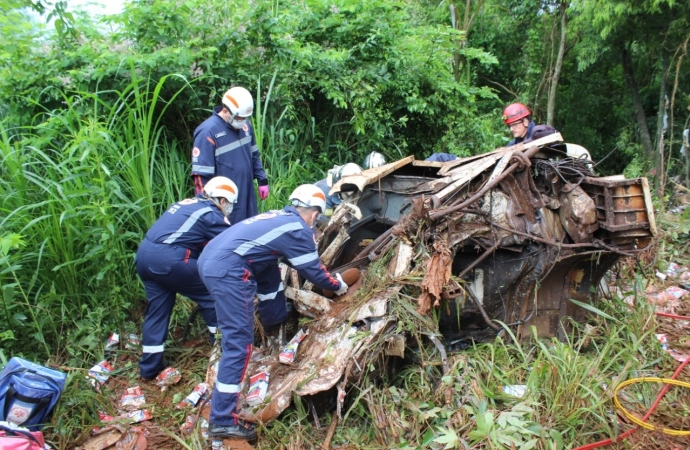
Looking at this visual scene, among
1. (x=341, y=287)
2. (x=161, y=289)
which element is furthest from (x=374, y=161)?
(x=161, y=289)

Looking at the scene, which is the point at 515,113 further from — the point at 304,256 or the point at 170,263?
the point at 170,263

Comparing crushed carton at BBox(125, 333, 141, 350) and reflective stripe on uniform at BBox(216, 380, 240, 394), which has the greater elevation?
reflective stripe on uniform at BBox(216, 380, 240, 394)

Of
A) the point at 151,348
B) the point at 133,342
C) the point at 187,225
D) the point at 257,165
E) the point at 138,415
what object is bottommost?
the point at 138,415

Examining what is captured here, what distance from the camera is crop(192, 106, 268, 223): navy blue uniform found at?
14.7 feet

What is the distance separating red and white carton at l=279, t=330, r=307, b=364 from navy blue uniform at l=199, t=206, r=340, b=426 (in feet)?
0.83

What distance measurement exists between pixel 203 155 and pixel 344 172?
1.25 metres

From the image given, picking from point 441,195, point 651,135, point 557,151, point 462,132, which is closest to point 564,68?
point 651,135

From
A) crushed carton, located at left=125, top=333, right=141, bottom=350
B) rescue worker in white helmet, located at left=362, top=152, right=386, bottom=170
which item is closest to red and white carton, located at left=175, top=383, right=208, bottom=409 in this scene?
crushed carton, located at left=125, top=333, right=141, bottom=350

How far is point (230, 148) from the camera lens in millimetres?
4613

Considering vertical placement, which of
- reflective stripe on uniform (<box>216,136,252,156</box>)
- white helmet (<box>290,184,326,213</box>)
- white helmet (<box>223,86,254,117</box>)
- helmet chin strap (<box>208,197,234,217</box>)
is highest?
white helmet (<box>223,86,254,117</box>)

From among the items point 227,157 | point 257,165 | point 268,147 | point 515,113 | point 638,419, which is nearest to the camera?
point 638,419

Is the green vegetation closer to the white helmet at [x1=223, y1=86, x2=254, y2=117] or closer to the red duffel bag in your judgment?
the red duffel bag

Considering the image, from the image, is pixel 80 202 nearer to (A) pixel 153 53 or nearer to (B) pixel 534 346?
(A) pixel 153 53

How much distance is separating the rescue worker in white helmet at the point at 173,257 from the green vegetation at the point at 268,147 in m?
0.48
